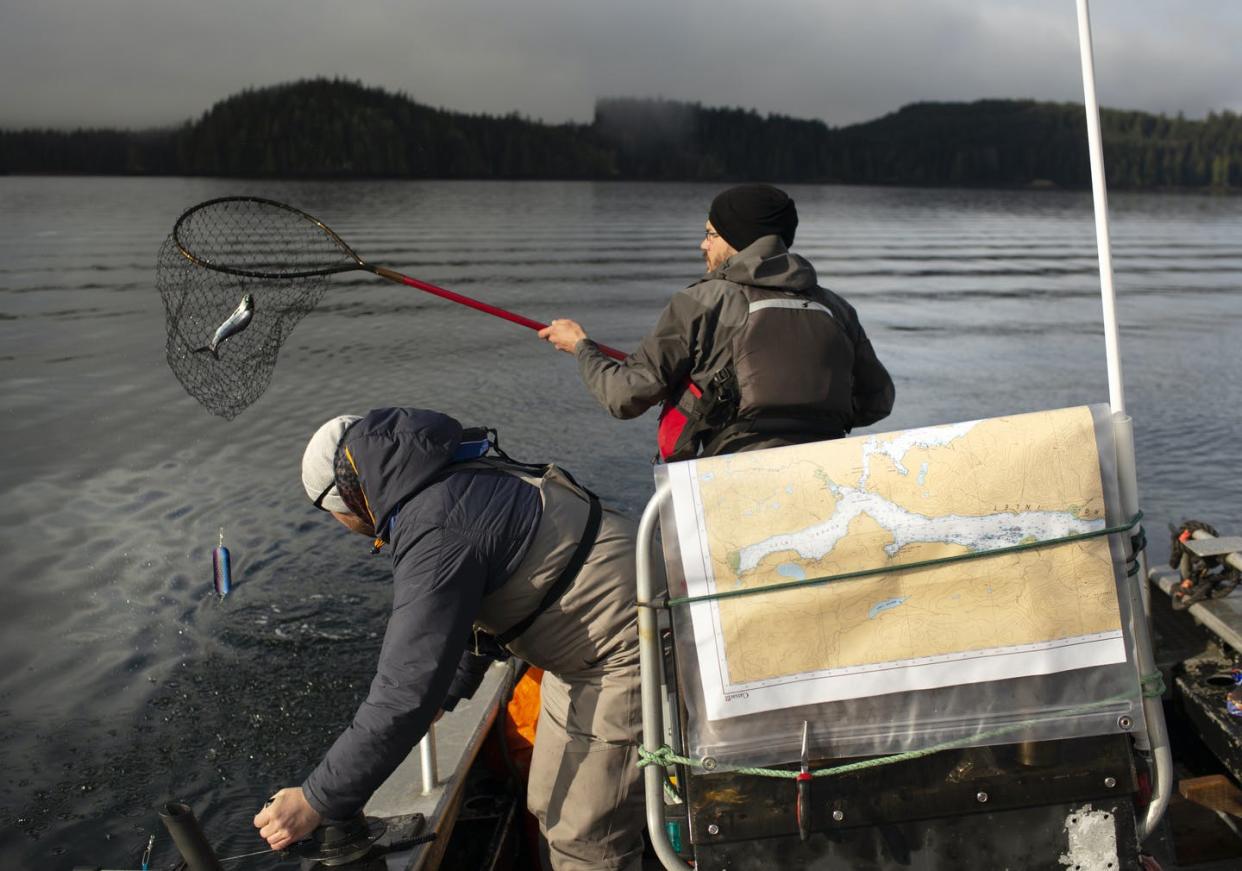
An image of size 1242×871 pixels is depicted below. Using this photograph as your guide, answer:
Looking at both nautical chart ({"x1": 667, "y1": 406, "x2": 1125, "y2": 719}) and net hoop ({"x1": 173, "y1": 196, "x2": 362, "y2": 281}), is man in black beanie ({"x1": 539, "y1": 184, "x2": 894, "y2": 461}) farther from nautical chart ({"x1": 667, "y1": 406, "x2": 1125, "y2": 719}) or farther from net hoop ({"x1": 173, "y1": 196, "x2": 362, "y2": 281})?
net hoop ({"x1": 173, "y1": 196, "x2": 362, "y2": 281})

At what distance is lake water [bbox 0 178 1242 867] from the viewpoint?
6852mm

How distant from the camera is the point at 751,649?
2.23 m

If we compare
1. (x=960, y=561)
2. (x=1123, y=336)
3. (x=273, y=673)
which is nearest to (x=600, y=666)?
(x=960, y=561)

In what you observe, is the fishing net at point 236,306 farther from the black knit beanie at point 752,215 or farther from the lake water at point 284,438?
the lake water at point 284,438

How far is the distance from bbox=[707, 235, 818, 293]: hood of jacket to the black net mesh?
207cm

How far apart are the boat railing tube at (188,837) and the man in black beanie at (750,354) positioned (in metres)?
1.67

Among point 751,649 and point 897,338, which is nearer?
point 751,649

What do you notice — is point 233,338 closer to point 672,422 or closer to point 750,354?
point 672,422

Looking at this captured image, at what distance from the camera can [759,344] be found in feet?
10.7

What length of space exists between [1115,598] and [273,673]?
6529 millimetres

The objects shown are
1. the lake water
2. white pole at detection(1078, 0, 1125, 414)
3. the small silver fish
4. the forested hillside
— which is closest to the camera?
white pole at detection(1078, 0, 1125, 414)

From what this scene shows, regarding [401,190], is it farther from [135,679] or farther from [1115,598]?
[1115,598]

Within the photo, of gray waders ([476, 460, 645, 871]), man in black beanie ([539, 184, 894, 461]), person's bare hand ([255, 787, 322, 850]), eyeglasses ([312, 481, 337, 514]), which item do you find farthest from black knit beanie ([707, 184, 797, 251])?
person's bare hand ([255, 787, 322, 850])

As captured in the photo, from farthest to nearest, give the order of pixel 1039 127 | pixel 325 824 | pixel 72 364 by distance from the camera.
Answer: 1. pixel 1039 127
2. pixel 72 364
3. pixel 325 824
